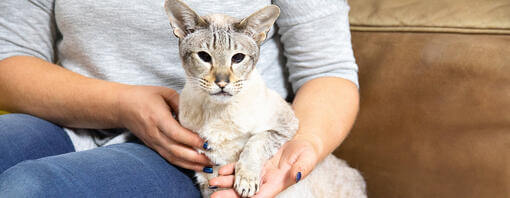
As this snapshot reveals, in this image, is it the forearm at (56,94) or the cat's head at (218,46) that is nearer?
the cat's head at (218,46)

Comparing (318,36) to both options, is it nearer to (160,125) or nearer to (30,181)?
(160,125)

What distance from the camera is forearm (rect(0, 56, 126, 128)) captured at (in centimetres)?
116

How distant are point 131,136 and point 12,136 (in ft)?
1.01

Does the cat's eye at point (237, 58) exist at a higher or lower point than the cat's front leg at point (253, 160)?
higher

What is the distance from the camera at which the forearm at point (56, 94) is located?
1.16 metres

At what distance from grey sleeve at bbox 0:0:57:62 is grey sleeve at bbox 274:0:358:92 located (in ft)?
2.46

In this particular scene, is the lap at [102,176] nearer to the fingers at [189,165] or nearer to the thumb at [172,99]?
the fingers at [189,165]

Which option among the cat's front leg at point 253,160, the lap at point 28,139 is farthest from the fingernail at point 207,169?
the lap at point 28,139

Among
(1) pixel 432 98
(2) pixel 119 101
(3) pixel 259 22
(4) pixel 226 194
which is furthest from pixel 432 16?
(2) pixel 119 101

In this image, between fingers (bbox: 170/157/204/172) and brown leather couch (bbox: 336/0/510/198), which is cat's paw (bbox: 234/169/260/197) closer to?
fingers (bbox: 170/157/204/172)

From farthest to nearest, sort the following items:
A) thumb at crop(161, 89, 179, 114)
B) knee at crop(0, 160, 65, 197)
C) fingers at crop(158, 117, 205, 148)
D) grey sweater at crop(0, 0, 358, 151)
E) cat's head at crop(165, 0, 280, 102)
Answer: grey sweater at crop(0, 0, 358, 151)
thumb at crop(161, 89, 179, 114)
fingers at crop(158, 117, 205, 148)
cat's head at crop(165, 0, 280, 102)
knee at crop(0, 160, 65, 197)

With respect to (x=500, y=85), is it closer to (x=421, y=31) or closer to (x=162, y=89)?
(x=421, y=31)

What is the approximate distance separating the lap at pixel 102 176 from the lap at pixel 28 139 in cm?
17

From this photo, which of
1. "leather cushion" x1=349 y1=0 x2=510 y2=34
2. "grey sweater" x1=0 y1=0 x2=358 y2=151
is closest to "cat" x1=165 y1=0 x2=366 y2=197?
"grey sweater" x1=0 y1=0 x2=358 y2=151
